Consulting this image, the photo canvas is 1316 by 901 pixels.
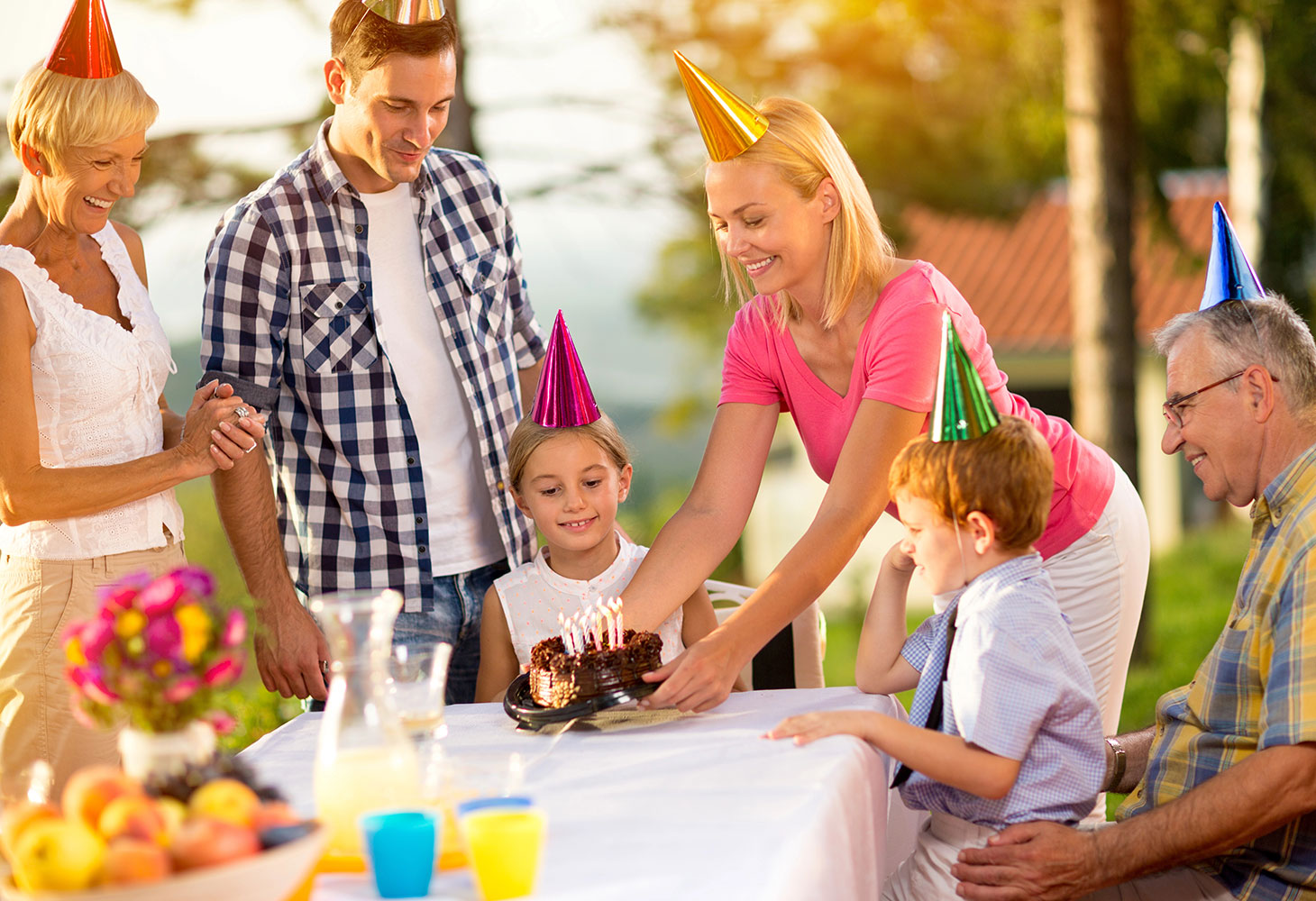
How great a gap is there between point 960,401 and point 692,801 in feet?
2.54

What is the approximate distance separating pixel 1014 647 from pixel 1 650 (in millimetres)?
1894

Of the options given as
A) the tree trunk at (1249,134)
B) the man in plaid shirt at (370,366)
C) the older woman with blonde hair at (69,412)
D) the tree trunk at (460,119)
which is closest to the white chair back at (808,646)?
the man in plaid shirt at (370,366)

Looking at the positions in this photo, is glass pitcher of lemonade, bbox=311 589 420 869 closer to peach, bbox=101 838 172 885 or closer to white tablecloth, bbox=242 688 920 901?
white tablecloth, bbox=242 688 920 901

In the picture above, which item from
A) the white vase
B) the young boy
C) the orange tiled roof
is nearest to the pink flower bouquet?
the white vase

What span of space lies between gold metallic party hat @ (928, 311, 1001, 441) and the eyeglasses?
371 mm

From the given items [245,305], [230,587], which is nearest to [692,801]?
[245,305]

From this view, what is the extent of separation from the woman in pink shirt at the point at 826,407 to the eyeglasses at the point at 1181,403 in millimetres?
364

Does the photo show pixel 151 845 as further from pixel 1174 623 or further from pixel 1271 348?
pixel 1174 623

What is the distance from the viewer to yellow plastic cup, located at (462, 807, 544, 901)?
1539 millimetres

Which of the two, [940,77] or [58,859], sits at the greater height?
[940,77]

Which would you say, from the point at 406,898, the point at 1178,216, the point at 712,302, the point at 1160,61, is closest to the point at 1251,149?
the point at 1160,61

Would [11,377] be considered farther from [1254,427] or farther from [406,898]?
[1254,427]

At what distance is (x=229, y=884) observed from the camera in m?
1.29

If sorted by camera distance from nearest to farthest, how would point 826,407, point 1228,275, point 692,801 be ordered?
1. point 692,801
2. point 1228,275
3. point 826,407
